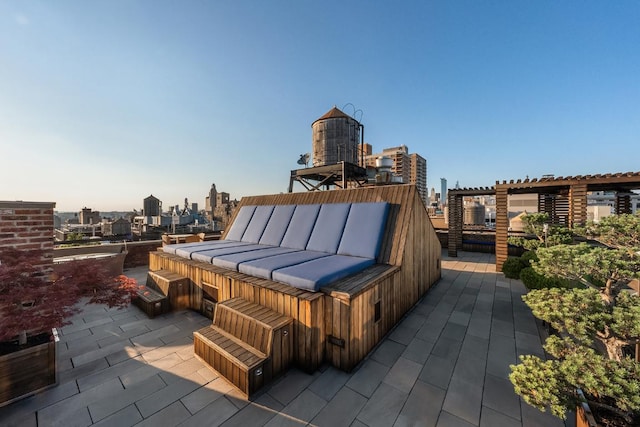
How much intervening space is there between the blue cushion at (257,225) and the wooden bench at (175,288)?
2.22m

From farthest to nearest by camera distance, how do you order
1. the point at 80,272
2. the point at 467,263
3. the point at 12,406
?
the point at 467,263 → the point at 80,272 → the point at 12,406

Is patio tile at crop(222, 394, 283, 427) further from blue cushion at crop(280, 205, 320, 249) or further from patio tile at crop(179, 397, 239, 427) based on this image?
blue cushion at crop(280, 205, 320, 249)

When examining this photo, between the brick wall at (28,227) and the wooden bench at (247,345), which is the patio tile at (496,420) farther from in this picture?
the brick wall at (28,227)

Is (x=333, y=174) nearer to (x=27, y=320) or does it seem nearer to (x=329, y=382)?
→ (x=329, y=382)

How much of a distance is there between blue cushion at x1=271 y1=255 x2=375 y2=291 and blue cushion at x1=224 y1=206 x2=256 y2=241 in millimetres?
4080

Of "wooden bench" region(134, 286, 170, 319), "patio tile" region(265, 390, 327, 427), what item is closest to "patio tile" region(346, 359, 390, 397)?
"patio tile" region(265, 390, 327, 427)

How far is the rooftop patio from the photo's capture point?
241 cm

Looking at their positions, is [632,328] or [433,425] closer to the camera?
[632,328]

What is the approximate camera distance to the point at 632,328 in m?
1.76

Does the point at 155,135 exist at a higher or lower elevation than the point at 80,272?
higher

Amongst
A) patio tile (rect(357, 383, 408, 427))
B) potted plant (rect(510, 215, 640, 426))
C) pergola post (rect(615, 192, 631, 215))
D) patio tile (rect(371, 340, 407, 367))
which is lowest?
patio tile (rect(371, 340, 407, 367))

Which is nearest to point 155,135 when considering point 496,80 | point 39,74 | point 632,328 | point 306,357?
point 39,74

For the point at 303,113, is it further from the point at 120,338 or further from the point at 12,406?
the point at 12,406

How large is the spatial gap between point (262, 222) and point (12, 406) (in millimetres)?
5366
